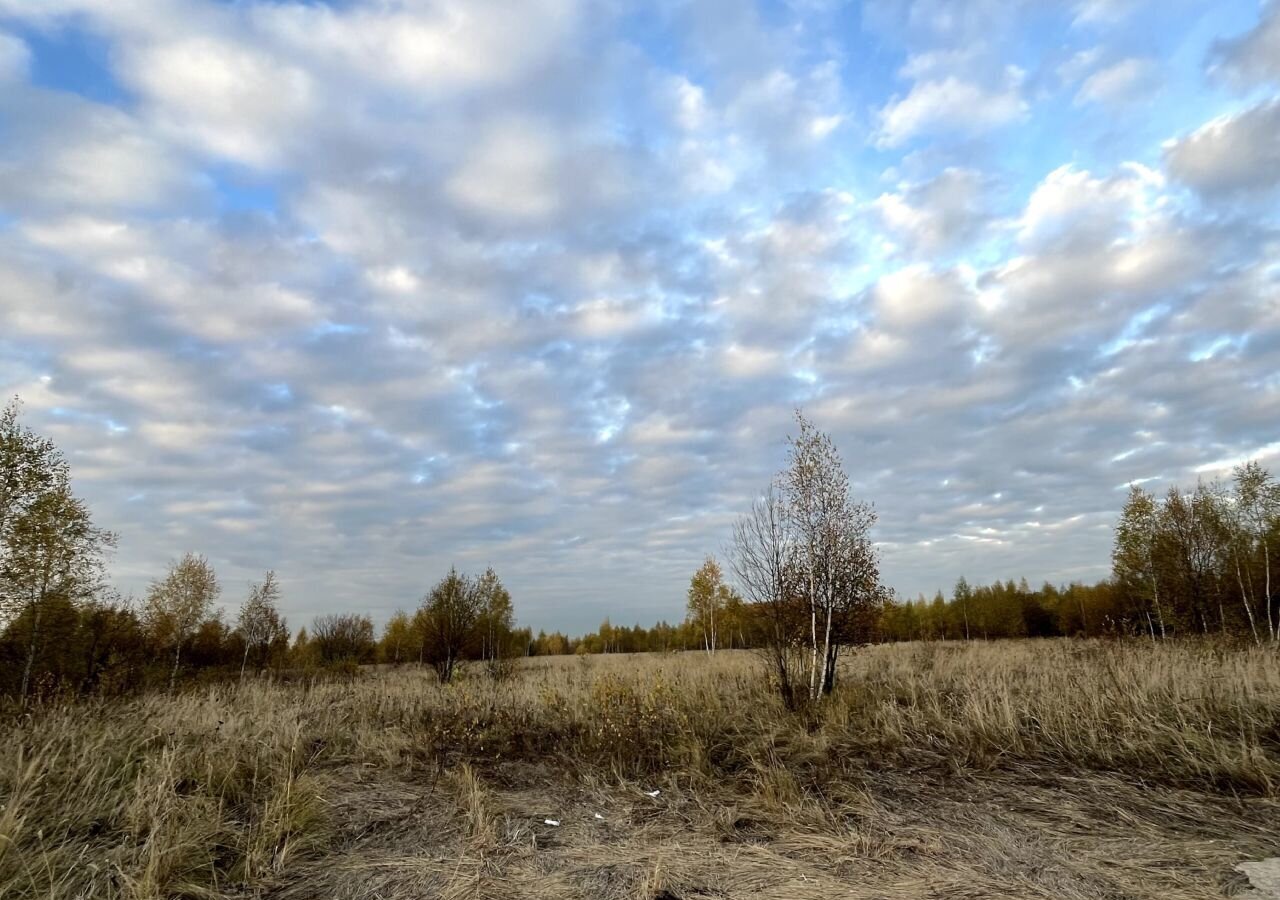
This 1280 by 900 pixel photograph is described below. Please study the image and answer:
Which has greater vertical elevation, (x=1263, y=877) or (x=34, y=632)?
(x=34, y=632)

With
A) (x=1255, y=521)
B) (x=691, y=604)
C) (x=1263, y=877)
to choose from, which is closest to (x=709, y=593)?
(x=691, y=604)

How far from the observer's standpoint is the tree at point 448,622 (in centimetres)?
2067

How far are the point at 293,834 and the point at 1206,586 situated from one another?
2600 cm

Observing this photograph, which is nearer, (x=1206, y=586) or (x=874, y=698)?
(x=874, y=698)

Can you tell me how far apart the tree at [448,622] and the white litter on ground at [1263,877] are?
1954 cm

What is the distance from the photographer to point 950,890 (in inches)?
159

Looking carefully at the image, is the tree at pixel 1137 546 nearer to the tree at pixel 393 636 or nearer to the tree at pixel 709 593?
the tree at pixel 709 593

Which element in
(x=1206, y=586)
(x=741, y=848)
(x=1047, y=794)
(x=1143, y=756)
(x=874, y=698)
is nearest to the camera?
(x=741, y=848)

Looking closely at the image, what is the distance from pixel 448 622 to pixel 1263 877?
19.8m

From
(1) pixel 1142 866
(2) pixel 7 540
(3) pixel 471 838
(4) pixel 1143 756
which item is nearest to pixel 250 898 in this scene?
(3) pixel 471 838

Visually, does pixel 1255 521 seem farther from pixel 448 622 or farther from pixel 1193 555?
pixel 448 622

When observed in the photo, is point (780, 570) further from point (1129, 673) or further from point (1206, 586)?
point (1206, 586)

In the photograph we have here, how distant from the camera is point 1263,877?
157 inches

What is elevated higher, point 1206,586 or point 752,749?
point 1206,586
